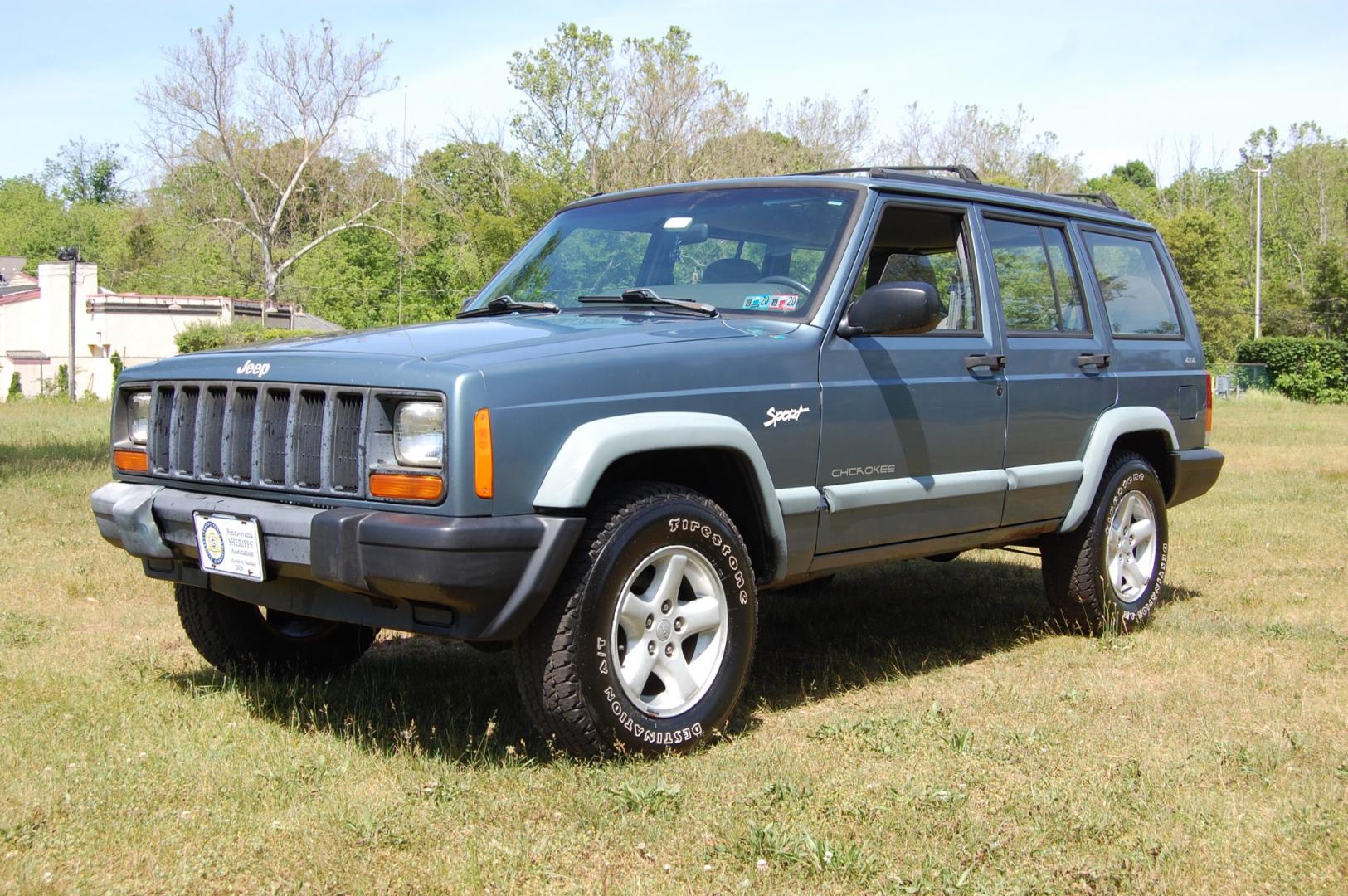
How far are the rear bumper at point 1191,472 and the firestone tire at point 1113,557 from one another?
0.18 m

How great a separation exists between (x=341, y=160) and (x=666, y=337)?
48443 millimetres

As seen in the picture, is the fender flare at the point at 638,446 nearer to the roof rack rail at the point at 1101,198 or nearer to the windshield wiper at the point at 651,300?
the windshield wiper at the point at 651,300

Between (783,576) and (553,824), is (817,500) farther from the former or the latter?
(553,824)

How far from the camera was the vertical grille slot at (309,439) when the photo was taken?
398 cm

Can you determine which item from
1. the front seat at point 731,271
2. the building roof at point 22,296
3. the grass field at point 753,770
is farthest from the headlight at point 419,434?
the building roof at point 22,296

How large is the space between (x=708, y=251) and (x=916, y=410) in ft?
3.35

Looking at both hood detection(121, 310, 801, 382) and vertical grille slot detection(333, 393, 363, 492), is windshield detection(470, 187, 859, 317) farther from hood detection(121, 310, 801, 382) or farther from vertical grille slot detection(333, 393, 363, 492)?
vertical grille slot detection(333, 393, 363, 492)

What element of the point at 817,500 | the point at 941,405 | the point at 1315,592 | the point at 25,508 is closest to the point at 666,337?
the point at 817,500

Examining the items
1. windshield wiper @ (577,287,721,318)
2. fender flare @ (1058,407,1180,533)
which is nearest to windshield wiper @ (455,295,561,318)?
windshield wiper @ (577,287,721,318)

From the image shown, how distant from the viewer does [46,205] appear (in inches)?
3255

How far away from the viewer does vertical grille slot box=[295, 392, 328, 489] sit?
3.98 metres

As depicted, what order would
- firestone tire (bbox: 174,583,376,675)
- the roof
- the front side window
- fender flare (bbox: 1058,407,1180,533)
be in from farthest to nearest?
fender flare (bbox: 1058,407,1180,533) → the front side window → the roof → firestone tire (bbox: 174,583,376,675)

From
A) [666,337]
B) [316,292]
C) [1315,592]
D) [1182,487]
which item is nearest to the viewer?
[666,337]

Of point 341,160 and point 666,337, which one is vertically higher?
point 341,160
